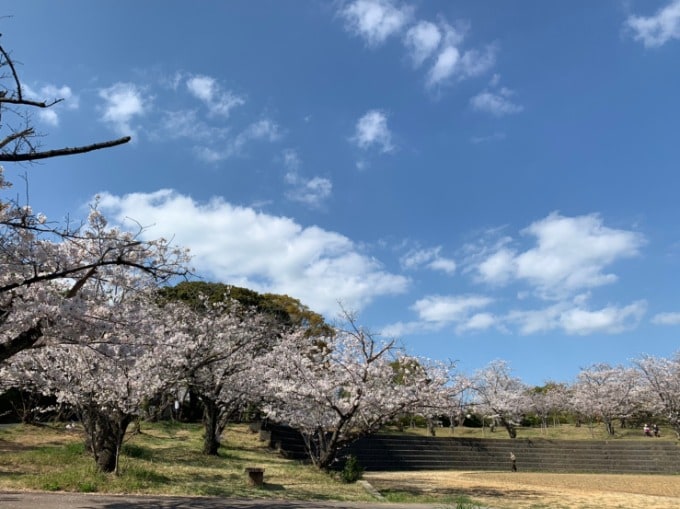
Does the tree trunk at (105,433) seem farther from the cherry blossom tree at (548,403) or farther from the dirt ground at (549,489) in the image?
the cherry blossom tree at (548,403)

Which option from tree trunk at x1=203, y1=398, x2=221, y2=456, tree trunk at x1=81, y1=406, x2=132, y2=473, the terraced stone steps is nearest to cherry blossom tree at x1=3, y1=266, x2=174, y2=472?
tree trunk at x1=81, y1=406, x2=132, y2=473

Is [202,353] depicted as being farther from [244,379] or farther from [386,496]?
[386,496]

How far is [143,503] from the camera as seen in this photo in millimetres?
9062

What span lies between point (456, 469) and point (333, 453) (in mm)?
10808

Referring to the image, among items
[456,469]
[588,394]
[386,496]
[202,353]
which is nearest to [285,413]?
[202,353]

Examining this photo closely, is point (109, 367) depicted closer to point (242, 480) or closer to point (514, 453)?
point (242, 480)

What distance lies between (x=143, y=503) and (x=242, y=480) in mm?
4109

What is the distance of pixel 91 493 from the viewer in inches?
381

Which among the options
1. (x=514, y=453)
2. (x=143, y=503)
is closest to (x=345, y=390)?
(x=143, y=503)

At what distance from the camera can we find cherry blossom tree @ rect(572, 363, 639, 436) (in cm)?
3681

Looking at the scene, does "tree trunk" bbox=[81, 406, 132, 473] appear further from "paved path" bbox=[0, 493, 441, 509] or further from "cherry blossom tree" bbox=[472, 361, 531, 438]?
"cherry blossom tree" bbox=[472, 361, 531, 438]

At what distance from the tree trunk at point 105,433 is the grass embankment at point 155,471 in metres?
0.31

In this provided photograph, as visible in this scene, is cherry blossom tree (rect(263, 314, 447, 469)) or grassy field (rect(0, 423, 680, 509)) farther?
cherry blossom tree (rect(263, 314, 447, 469))

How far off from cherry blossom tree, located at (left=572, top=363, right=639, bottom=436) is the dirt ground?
1733 cm
